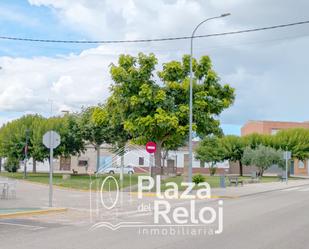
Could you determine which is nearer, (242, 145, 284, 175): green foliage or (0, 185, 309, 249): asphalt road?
(0, 185, 309, 249): asphalt road

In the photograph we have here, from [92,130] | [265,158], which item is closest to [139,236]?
[92,130]

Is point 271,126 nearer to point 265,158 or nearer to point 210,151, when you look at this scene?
point 210,151

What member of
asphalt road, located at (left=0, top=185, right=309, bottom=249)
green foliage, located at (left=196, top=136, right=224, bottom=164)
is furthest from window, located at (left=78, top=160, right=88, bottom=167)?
asphalt road, located at (left=0, top=185, right=309, bottom=249)

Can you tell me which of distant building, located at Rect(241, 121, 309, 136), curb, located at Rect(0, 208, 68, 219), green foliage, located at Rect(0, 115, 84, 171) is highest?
distant building, located at Rect(241, 121, 309, 136)

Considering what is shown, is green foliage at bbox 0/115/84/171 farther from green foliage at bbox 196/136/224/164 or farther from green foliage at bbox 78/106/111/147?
green foliage at bbox 196/136/224/164

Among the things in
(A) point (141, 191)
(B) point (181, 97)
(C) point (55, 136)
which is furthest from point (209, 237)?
(B) point (181, 97)

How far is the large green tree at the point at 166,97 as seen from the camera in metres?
29.5

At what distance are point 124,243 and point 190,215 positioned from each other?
6258 millimetres

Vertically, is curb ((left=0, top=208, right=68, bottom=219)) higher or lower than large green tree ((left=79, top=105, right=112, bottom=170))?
lower

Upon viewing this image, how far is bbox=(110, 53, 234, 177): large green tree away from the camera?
96.9 ft

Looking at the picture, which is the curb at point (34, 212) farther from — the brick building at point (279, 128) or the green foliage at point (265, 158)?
the brick building at point (279, 128)

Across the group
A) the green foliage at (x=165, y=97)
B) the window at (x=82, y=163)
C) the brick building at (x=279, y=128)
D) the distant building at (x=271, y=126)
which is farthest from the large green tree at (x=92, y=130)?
the distant building at (x=271, y=126)

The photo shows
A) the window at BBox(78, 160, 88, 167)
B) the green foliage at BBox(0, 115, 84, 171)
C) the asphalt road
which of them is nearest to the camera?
the asphalt road

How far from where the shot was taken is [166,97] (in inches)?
1188
